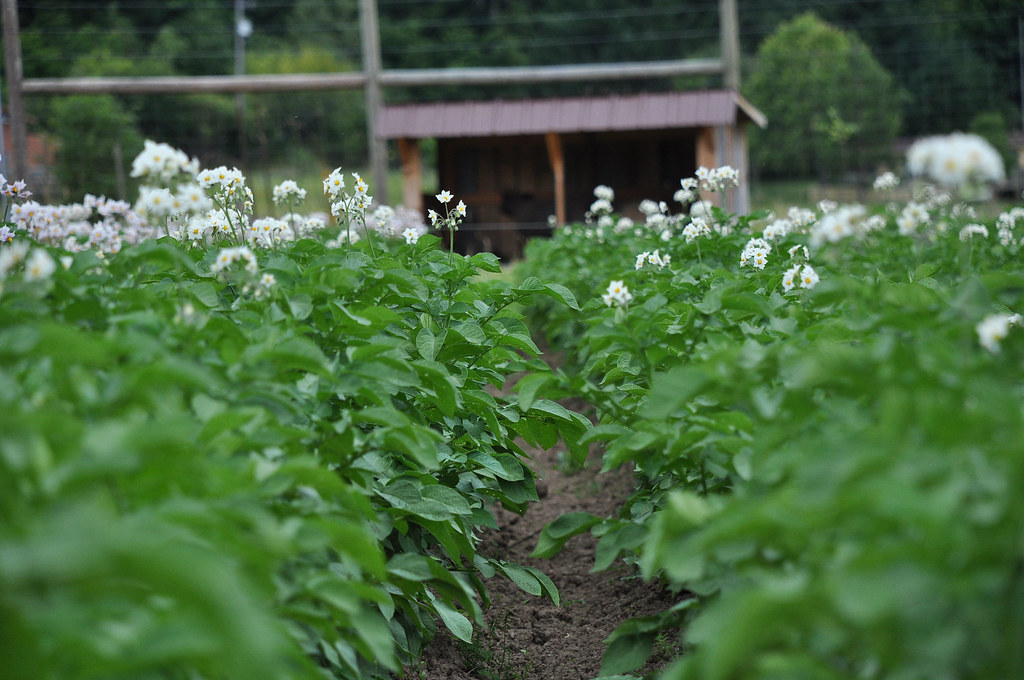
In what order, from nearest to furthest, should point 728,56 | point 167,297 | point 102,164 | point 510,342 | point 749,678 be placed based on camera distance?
point 749,678 → point 167,297 → point 510,342 → point 728,56 → point 102,164

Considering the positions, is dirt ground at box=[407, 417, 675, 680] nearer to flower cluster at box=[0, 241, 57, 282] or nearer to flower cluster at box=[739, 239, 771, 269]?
flower cluster at box=[739, 239, 771, 269]

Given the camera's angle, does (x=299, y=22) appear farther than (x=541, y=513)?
Yes

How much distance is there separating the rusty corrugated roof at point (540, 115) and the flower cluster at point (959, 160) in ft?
32.0

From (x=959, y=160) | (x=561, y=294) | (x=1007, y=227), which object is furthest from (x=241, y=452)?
(x=1007, y=227)

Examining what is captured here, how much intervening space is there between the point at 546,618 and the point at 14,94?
31.6 ft

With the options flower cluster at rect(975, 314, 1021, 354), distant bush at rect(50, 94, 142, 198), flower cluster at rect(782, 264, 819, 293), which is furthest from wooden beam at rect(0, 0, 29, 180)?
flower cluster at rect(975, 314, 1021, 354)

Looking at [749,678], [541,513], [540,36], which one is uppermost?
[540,36]

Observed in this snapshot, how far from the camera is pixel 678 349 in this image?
257cm

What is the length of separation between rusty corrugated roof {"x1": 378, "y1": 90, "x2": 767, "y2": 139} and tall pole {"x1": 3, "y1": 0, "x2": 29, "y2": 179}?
389 centimetres

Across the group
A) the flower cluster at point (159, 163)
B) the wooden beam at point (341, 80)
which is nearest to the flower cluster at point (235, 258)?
the flower cluster at point (159, 163)

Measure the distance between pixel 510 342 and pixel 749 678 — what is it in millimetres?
1602

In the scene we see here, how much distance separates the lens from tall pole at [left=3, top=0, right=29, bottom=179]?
1034cm

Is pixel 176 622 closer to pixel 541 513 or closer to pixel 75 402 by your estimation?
pixel 75 402

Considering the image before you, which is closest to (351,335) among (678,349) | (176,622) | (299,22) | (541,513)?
(678,349)
